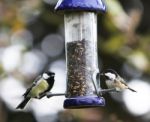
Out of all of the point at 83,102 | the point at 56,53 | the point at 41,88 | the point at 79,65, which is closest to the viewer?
the point at 83,102

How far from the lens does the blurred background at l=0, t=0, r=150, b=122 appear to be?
11.1 metres

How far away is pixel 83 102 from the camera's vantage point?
7637 millimetres

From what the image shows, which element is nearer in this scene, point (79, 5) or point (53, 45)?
point (79, 5)

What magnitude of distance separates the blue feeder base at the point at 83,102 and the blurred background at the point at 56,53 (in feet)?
6.70

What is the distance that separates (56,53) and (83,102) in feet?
21.4

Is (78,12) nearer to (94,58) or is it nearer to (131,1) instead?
(94,58)

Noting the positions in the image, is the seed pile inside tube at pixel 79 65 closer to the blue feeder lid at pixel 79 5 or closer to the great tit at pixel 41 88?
the great tit at pixel 41 88

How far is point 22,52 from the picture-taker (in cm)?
1162

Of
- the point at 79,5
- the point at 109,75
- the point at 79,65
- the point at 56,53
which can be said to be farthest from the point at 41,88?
the point at 56,53

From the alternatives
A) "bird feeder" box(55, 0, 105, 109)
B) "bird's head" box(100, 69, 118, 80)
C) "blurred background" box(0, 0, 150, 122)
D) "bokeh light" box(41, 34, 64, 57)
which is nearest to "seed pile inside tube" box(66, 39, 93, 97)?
"bird feeder" box(55, 0, 105, 109)

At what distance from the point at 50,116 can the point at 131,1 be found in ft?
7.14

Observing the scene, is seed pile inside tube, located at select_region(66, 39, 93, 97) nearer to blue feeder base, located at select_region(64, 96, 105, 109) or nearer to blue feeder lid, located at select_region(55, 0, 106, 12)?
blue feeder base, located at select_region(64, 96, 105, 109)

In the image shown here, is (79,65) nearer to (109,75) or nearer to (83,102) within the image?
(109,75)

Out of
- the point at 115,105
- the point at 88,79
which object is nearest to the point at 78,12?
the point at 88,79
